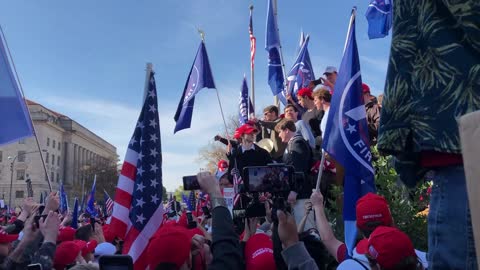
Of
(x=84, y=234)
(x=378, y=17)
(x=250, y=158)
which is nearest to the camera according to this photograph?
(x=84, y=234)

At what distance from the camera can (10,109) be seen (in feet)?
22.0

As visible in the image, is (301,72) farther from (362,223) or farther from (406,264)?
(406,264)

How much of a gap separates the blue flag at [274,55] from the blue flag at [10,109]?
694 centimetres

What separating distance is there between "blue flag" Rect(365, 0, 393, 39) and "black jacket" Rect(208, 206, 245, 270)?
8.19 m

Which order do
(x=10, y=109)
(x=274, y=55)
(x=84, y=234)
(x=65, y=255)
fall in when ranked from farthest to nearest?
1. (x=274, y=55)
2. (x=10, y=109)
3. (x=84, y=234)
4. (x=65, y=255)

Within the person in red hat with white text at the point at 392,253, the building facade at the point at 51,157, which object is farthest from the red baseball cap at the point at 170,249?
the building facade at the point at 51,157

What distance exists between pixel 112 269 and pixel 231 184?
17.9ft

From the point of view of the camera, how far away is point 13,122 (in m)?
6.61

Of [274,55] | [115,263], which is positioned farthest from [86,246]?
[274,55]

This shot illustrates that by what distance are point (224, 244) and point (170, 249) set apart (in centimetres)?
33

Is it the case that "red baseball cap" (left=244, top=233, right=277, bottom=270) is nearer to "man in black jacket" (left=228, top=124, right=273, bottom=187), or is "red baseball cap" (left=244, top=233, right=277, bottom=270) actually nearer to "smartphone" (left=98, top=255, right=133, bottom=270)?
"smartphone" (left=98, top=255, right=133, bottom=270)

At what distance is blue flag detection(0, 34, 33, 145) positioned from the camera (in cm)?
650

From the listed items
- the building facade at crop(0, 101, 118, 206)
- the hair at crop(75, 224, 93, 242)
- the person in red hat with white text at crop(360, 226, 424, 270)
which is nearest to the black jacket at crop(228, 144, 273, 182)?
the hair at crop(75, 224, 93, 242)

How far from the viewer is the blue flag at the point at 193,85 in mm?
10602
